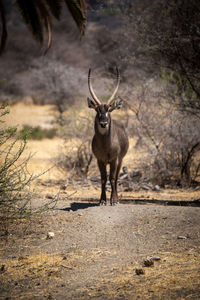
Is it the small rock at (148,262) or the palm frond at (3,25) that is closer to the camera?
the small rock at (148,262)

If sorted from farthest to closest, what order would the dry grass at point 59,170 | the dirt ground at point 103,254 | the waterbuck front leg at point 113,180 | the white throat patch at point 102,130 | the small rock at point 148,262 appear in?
1. the dry grass at point 59,170
2. the waterbuck front leg at point 113,180
3. the white throat patch at point 102,130
4. the small rock at point 148,262
5. the dirt ground at point 103,254

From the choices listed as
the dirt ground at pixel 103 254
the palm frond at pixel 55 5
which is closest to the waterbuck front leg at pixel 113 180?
the dirt ground at pixel 103 254

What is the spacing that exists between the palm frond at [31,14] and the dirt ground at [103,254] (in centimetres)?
409

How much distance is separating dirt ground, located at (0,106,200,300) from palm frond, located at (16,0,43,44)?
409 cm

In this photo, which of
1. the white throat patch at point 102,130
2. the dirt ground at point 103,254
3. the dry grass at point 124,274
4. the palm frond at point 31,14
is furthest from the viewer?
the palm frond at point 31,14

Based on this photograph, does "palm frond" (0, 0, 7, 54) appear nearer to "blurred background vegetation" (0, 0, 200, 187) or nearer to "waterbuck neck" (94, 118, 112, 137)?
"blurred background vegetation" (0, 0, 200, 187)

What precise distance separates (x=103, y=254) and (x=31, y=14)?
5948 millimetres

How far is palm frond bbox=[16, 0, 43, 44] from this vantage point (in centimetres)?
923

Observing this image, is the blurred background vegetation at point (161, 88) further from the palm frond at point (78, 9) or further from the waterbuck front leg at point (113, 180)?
the waterbuck front leg at point (113, 180)

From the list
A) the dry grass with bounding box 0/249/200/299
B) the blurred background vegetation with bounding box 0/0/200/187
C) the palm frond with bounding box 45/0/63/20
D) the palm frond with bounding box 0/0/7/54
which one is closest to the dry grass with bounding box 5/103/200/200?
the blurred background vegetation with bounding box 0/0/200/187

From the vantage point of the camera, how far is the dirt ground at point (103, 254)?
183 inches

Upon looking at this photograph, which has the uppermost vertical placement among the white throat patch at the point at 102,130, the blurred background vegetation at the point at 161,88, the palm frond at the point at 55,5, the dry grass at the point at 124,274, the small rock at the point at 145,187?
the palm frond at the point at 55,5

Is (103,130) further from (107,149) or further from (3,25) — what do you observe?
(3,25)

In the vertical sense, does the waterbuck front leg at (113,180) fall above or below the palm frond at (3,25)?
below
